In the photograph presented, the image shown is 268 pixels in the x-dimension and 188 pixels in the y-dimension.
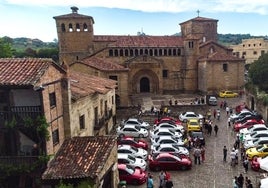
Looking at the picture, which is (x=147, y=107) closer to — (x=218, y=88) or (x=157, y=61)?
(x=157, y=61)

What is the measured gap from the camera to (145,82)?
59.0m

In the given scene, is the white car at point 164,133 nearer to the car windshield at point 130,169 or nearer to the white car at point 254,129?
the white car at point 254,129

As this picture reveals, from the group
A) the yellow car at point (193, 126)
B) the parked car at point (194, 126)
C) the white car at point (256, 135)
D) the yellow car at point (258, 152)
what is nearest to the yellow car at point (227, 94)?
the parked car at point (194, 126)

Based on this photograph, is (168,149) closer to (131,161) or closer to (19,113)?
(131,161)

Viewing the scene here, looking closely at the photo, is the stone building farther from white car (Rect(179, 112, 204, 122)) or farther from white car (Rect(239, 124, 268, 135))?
white car (Rect(239, 124, 268, 135))

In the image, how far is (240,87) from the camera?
186ft

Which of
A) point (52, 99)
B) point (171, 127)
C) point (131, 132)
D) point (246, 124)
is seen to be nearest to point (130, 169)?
point (52, 99)

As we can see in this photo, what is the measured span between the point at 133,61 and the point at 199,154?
30.8 meters

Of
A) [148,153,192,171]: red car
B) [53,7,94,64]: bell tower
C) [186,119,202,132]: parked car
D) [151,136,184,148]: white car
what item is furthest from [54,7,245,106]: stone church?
[148,153,192,171]: red car

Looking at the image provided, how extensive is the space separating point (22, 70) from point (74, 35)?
36.9m

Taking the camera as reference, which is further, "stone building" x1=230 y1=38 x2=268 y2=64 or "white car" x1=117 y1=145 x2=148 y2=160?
"stone building" x1=230 y1=38 x2=268 y2=64

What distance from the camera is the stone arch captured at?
2266 inches

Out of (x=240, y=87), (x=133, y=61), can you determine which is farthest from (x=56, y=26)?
(x=240, y=87)

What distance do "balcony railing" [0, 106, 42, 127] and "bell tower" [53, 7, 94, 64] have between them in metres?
36.2
